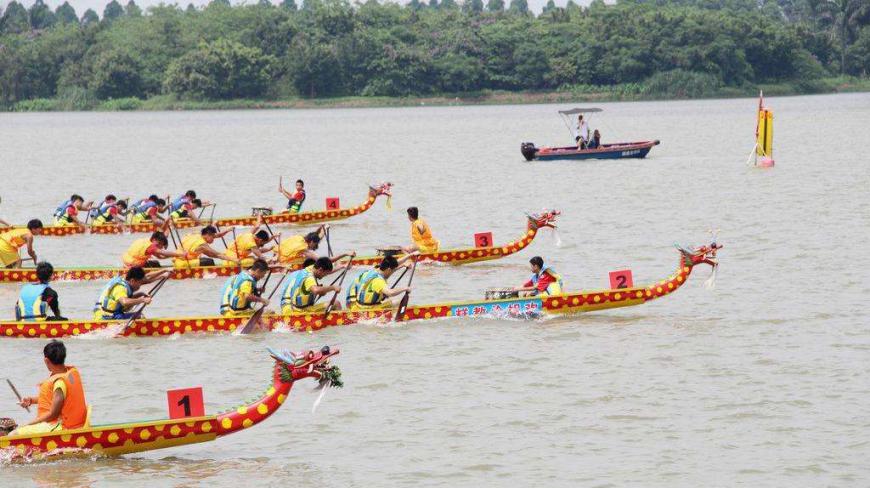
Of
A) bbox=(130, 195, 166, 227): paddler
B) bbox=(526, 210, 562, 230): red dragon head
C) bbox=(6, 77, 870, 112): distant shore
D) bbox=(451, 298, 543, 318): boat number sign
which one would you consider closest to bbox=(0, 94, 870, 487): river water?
bbox=(451, 298, 543, 318): boat number sign

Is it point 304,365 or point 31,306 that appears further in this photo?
point 31,306

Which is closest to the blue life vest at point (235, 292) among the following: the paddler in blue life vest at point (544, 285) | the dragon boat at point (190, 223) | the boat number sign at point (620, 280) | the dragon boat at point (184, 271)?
the paddler in blue life vest at point (544, 285)

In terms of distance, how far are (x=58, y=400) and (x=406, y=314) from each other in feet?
→ 28.1

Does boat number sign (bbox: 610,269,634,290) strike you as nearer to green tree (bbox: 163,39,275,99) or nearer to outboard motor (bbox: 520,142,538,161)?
outboard motor (bbox: 520,142,538,161)

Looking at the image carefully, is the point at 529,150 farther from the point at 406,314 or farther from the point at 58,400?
the point at 58,400

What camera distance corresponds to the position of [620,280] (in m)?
23.4

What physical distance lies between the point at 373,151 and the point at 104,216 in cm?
4381

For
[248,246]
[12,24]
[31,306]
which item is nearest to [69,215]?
[248,246]

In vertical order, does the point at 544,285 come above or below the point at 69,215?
below

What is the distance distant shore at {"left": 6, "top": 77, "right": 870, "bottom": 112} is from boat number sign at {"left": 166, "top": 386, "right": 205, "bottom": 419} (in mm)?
121901

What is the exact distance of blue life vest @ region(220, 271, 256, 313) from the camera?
71.3ft

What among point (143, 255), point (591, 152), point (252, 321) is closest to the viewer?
point (252, 321)

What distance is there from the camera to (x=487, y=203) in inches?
1827

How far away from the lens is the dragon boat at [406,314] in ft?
70.6
